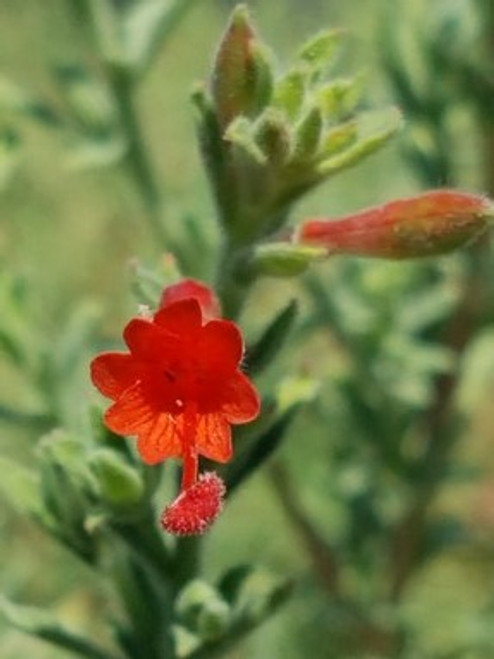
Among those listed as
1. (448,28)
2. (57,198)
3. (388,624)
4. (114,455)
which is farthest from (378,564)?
(57,198)

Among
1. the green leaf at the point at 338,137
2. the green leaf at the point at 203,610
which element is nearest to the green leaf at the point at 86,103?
the green leaf at the point at 338,137

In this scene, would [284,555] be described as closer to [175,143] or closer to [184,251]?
[184,251]

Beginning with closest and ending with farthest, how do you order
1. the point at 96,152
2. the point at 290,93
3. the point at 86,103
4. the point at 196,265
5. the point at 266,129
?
1. the point at 266,129
2. the point at 290,93
3. the point at 196,265
4. the point at 96,152
5. the point at 86,103

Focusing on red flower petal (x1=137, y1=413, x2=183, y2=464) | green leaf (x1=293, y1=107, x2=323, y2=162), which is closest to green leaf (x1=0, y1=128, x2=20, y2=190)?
green leaf (x1=293, y1=107, x2=323, y2=162)

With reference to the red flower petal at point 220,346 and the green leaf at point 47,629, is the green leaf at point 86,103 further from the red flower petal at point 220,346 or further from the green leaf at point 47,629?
the red flower petal at point 220,346

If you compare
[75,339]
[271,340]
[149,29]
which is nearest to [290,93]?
[271,340]

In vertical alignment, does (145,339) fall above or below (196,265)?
above

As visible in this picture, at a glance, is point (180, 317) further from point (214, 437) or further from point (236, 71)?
point (236, 71)
